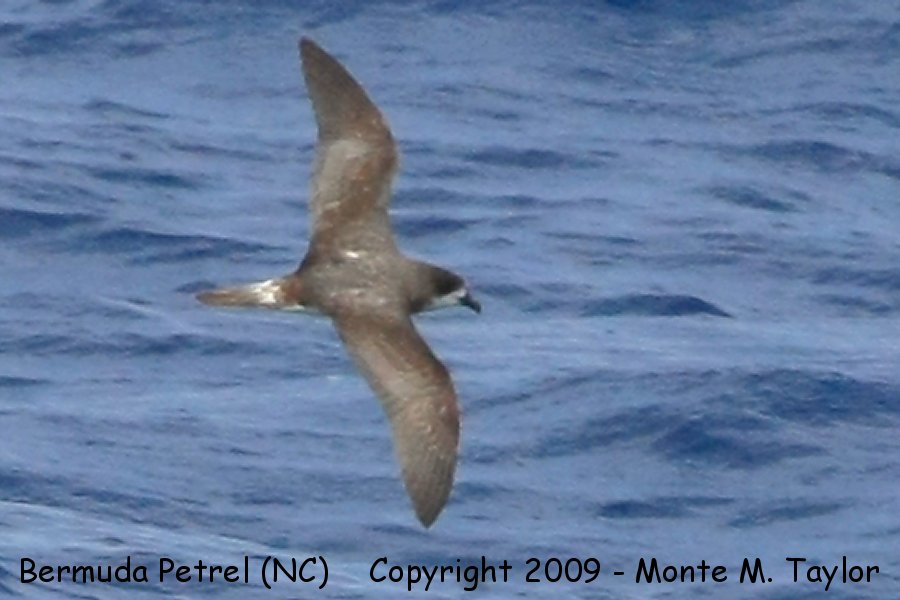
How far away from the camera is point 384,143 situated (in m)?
13.2

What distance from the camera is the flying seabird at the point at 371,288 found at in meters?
11.9

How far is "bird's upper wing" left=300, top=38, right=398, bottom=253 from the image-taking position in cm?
1295

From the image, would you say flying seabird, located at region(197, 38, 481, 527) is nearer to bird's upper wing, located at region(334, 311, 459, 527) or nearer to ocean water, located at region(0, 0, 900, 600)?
bird's upper wing, located at region(334, 311, 459, 527)

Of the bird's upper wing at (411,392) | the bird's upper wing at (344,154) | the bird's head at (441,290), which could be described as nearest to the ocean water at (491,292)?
the bird's upper wing at (344,154)

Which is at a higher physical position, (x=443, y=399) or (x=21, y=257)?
(x=443, y=399)

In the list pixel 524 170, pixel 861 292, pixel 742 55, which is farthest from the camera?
pixel 742 55

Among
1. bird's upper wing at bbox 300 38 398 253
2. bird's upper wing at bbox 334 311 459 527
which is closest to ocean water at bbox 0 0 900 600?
bird's upper wing at bbox 300 38 398 253

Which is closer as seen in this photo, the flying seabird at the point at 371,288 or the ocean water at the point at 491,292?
the flying seabird at the point at 371,288

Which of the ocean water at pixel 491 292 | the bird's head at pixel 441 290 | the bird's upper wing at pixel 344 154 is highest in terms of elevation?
the bird's upper wing at pixel 344 154

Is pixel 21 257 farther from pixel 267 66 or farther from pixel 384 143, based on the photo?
pixel 384 143

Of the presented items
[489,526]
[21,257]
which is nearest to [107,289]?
[21,257]

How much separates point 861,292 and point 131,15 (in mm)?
6480

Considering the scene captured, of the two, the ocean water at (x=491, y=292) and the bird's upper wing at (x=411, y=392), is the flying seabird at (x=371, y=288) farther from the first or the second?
the ocean water at (x=491, y=292)

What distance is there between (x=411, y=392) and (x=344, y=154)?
1509 mm
